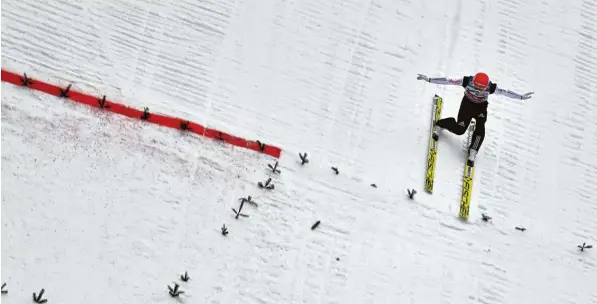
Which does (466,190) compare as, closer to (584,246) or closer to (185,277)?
(584,246)

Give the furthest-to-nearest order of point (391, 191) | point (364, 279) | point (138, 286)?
point (391, 191) < point (364, 279) < point (138, 286)

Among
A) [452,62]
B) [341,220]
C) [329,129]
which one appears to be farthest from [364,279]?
[452,62]

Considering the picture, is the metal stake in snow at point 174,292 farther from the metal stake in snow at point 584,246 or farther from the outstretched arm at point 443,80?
the metal stake in snow at point 584,246

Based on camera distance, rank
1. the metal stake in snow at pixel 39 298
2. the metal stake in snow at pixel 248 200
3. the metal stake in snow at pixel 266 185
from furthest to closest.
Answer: the metal stake in snow at pixel 266 185, the metal stake in snow at pixel 248 200, the metal stake in snow at pixel 39 298

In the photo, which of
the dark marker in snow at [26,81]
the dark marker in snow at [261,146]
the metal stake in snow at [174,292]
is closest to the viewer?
the metal stake in snow at [174,292]

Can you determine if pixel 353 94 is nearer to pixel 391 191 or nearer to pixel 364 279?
pixel 391 191

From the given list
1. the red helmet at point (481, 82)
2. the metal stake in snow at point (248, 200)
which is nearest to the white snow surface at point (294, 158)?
the metal stake in snow at point (248, 200)
